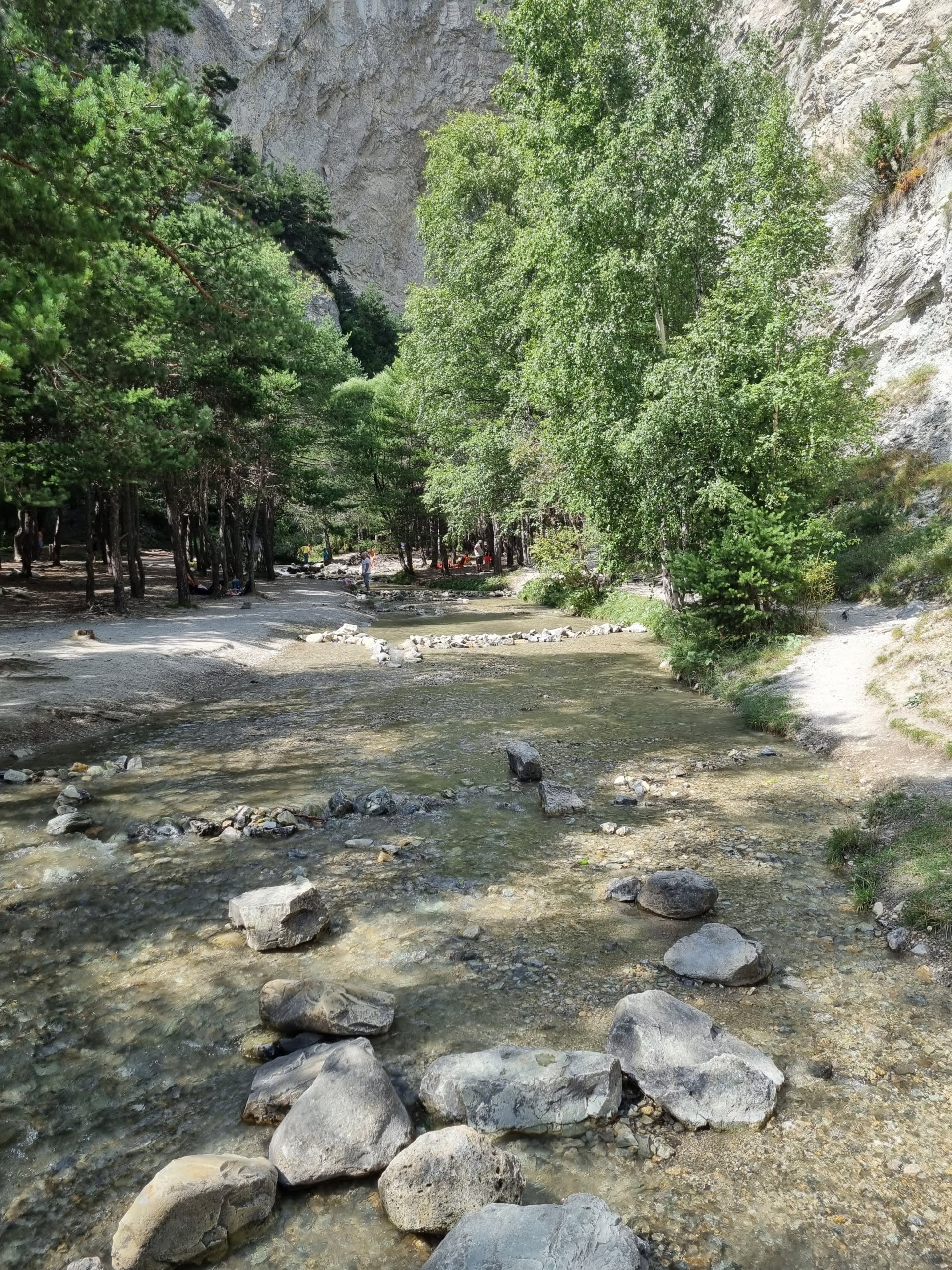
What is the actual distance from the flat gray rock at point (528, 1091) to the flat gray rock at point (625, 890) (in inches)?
94.0

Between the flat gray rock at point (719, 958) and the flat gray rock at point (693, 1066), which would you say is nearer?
the flat gray rock at point (693, 1066)

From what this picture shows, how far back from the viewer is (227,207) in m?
9.35

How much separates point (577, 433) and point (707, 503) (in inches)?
150

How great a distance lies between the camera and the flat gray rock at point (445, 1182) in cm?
332

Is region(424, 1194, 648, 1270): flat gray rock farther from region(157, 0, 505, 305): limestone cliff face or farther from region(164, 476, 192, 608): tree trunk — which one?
region(157, 0, 505, 305): limestone cliff face

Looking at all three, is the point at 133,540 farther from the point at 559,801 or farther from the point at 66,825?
the point at 559,801

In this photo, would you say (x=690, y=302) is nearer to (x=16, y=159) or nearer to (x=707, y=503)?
(x=707, y=503)

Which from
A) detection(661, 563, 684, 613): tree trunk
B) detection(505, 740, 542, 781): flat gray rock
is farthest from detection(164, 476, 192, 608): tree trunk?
detection(505, 740, 542, 781): flat gray rock

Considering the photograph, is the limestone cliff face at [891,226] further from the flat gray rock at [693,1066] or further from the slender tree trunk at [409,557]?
the slender tree trunk at [409,557]

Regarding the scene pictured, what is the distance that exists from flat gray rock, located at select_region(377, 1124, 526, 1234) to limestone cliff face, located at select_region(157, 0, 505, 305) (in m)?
74.9

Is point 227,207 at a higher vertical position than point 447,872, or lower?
higher

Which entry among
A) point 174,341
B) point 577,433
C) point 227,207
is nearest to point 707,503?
point 577,433

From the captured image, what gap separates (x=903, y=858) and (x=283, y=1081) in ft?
17.9

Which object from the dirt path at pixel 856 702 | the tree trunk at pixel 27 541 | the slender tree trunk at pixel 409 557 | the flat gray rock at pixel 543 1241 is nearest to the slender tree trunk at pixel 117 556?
the tree trunk at pixel 27 541
